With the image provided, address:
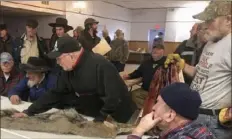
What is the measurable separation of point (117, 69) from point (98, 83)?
0.29ft

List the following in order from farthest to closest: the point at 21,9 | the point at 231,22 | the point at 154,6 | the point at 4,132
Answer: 1. the point at 4,132
2. the point at 21,9
3. the point at 154,6
4. the point at 231,22

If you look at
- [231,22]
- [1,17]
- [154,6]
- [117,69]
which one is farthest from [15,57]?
[231,22]

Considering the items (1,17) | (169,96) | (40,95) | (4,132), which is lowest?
(4,132)

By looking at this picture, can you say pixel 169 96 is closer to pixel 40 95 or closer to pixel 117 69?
pixel 117 69

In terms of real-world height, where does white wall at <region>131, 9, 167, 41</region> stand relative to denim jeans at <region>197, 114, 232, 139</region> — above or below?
above

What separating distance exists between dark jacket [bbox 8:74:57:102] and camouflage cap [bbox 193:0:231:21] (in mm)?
555

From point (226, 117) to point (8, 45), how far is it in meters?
0.71

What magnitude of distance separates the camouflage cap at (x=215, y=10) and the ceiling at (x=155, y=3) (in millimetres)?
29

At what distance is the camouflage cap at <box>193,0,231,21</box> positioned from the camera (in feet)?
1.60

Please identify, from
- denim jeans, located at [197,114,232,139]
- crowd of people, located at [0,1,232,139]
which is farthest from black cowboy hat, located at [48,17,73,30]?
denim jeans, located at [197,114,232,139]

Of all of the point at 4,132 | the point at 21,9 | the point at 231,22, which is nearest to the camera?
the point at 231,22

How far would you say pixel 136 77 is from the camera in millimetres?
671

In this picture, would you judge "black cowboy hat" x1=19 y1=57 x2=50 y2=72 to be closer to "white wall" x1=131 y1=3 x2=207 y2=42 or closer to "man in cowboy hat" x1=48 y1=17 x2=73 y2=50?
"man in cowboy hat" x1=48 y1=17 x2=73 y2=50

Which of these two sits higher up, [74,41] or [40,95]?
[74,41]
